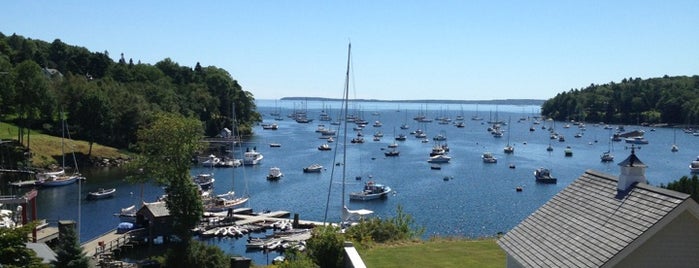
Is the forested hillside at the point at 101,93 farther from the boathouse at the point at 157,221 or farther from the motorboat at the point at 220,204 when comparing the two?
the boathouse at the point at 157,221

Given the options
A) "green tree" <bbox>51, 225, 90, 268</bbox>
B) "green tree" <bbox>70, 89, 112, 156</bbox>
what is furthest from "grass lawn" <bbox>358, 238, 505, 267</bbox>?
"green tree" <bbox>70, 89, 112, 156</bbox>

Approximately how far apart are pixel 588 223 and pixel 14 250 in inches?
541

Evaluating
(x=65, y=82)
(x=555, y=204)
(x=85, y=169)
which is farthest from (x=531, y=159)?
(x=555, y=204)

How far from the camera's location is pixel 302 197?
66688 millimetres

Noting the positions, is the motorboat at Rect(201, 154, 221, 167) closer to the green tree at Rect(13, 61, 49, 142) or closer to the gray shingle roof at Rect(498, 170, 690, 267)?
the green tree at Rect(13, 61, 49, 142)

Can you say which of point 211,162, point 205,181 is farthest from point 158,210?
point 211,162

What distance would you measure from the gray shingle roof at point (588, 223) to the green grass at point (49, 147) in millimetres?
71035

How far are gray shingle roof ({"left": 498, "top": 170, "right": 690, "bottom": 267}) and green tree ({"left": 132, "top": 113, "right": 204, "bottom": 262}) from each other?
82.1ft

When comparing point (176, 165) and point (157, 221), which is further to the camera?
point (157, 221)

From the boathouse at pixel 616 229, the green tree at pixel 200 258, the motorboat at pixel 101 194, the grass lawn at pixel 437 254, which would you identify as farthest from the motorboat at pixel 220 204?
the boathouse at pixel 616 229

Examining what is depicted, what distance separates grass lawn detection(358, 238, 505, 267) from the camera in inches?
829

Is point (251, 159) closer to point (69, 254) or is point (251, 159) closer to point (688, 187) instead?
point (69, 254)

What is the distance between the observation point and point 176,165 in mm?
43188

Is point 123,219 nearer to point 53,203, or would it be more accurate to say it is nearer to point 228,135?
point 53,203
